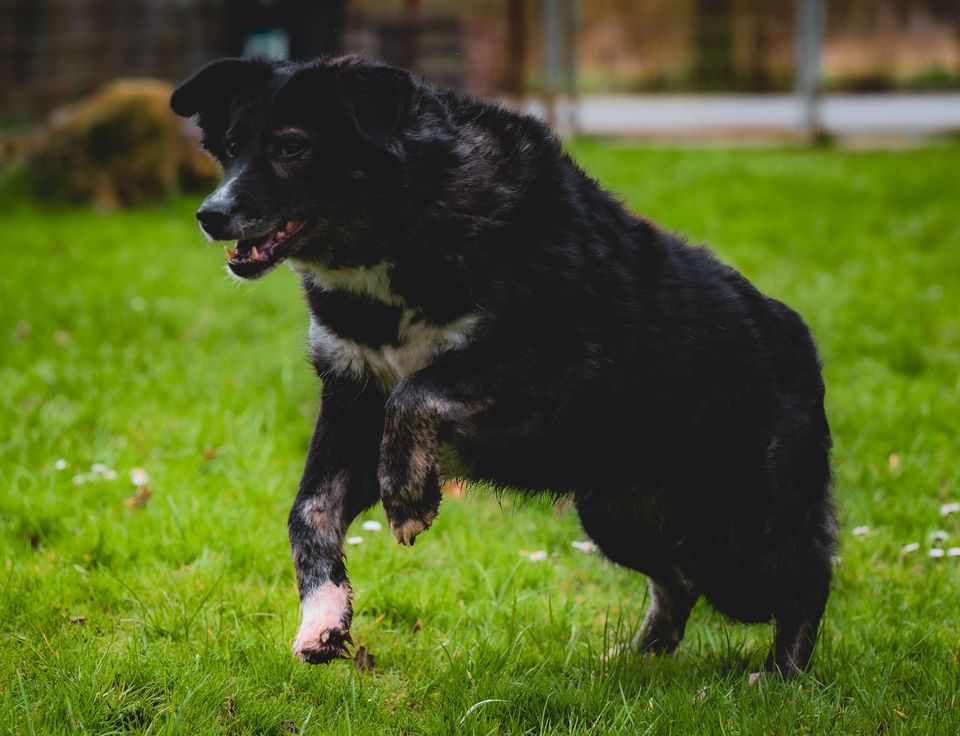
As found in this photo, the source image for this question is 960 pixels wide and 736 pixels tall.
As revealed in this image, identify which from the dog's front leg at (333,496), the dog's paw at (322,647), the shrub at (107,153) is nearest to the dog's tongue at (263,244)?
the dog's front leg at (333,496)

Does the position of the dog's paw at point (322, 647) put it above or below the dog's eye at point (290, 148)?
below

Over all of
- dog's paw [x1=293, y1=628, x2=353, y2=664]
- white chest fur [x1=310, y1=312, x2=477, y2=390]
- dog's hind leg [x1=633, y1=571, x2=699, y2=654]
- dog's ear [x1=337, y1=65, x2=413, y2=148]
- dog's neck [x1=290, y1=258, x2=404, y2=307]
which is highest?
dog's ear [x1=337, y1=65, x2=413, y2=148]

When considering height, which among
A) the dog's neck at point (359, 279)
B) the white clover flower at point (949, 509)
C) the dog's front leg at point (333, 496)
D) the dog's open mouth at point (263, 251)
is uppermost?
the dog's open mouth at point (263, 251)

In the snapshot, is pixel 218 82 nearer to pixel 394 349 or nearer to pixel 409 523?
pixel 394 349

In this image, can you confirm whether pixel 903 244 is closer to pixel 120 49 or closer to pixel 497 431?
pixel 497 431

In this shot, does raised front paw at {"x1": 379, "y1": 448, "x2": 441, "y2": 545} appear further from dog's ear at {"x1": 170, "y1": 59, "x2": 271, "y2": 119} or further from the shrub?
the shrub

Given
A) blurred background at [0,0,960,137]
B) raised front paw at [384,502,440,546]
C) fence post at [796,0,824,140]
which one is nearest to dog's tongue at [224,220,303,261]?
raised front paw at [384,502,440,546]

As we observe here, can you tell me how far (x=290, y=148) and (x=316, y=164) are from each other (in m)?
0.08

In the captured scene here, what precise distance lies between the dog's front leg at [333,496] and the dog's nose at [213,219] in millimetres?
548

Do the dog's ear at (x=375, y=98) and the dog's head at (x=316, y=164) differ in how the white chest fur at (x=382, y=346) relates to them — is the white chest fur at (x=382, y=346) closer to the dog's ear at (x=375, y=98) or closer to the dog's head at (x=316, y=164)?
the dog's head at (x=316, y=164)

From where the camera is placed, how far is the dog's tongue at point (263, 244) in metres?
3.09

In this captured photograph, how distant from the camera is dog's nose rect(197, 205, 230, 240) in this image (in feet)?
9.78

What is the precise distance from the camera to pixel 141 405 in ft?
18.5

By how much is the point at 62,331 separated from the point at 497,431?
455cm
